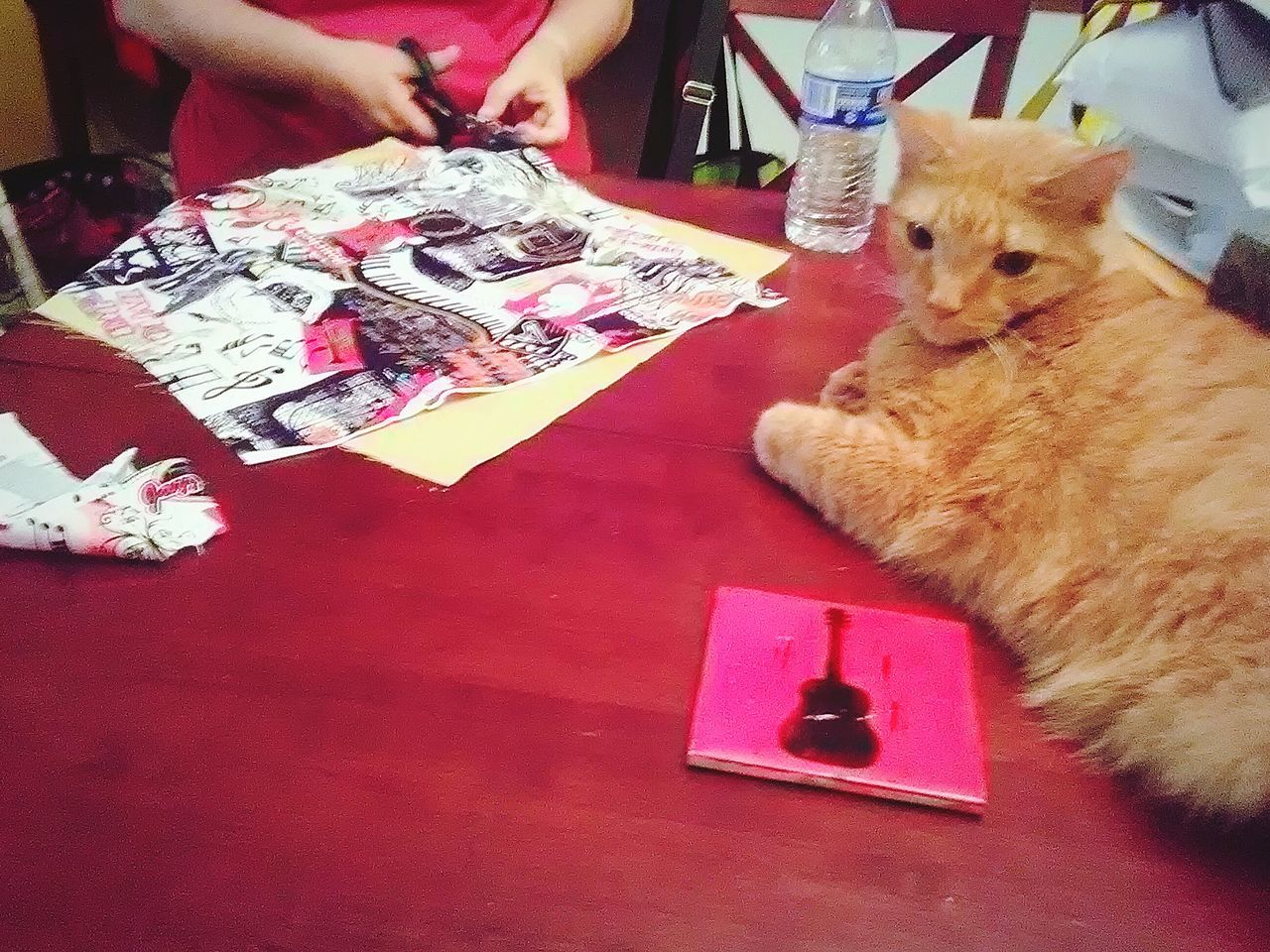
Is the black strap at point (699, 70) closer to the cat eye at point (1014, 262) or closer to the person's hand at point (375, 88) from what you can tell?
the person's hand at point (375, 88)

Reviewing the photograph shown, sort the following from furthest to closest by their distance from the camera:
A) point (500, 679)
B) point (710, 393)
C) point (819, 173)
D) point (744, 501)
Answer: point (819, 173) → point (710, 393) → point (744, 501) → point (500, 679)

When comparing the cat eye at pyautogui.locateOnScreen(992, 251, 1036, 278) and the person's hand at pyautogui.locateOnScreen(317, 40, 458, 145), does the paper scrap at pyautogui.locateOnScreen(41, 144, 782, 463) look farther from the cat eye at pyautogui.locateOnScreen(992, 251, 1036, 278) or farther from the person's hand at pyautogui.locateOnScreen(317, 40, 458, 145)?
the cat eye at pyautogui.locateOnScreen(992, 251, 1036, 278)

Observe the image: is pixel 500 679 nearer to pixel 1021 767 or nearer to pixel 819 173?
pixel 1021 767

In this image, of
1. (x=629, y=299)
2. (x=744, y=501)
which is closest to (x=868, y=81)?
(x=629, y=299)

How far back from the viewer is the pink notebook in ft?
1.55

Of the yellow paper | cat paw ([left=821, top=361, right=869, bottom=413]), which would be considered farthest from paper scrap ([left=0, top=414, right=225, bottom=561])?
cat paw ([left=821, top=361, right=869, bottom=413])

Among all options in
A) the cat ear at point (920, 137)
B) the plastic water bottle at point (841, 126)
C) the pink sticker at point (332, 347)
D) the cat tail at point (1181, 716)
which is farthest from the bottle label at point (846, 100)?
the cat tail at point (1181, 716)

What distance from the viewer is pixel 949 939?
41 centimetres

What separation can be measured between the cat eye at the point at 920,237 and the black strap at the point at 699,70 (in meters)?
0.55

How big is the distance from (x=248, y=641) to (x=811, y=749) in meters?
0.29

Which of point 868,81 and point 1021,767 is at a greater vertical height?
point 868,81

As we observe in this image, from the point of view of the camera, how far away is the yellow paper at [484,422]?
26.7 inches

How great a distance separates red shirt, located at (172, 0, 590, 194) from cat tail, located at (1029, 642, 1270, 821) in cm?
88

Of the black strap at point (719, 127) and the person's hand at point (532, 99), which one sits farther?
the black strap at point (719, 127)
